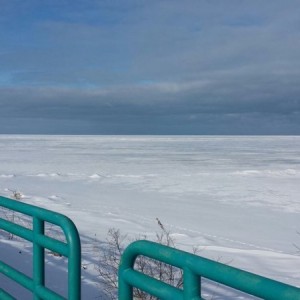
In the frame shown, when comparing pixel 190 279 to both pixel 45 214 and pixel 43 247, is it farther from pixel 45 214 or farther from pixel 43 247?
pixel 43 247

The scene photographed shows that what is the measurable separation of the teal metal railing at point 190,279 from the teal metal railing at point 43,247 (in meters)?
0.54

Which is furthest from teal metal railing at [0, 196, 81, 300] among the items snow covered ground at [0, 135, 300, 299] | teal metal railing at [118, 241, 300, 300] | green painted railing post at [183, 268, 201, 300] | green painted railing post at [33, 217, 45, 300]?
snow covered ground at [0, 135, 300, 299]

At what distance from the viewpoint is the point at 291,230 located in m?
11.4

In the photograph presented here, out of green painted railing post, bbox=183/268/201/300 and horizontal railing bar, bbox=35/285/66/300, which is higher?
green painted railing post, bbox=183/268/201/300

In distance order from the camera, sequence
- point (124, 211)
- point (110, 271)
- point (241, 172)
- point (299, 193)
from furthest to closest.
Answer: point (241, 172) < point (299, 193) < point (124, 211) < point (110, 271)

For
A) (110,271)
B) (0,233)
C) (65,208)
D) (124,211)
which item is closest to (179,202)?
(124,211)

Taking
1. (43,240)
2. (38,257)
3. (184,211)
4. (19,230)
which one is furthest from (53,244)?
(184,211)

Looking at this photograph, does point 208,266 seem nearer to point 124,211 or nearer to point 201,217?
point 201,217

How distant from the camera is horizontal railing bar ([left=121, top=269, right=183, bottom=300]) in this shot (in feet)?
6.64

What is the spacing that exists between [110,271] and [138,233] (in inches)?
161

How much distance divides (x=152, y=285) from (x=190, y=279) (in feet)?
0.83

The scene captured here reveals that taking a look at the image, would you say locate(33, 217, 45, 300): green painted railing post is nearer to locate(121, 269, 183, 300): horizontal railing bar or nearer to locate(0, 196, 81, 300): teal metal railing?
locate(0, 196, 81, 300): teal metal railing

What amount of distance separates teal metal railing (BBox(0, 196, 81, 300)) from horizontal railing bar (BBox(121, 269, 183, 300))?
0.57 m

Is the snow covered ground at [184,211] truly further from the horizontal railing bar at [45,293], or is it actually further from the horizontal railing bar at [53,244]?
the horizontal railing bar at [53,244]
